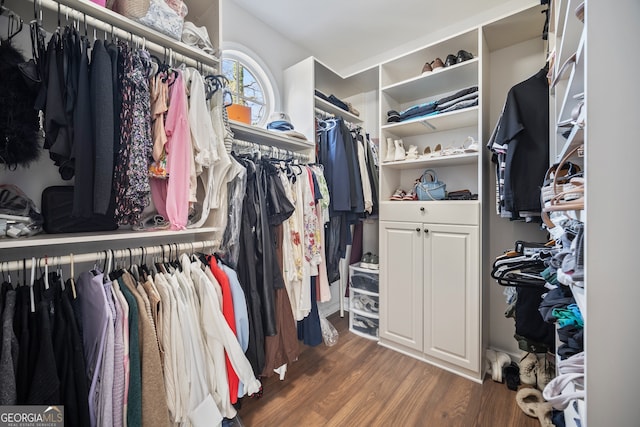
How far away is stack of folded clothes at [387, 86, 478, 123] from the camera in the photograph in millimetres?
1844

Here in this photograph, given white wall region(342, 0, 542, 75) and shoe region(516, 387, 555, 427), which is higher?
white wall region(342, 0, 542, 75)

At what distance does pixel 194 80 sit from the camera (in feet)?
4.17

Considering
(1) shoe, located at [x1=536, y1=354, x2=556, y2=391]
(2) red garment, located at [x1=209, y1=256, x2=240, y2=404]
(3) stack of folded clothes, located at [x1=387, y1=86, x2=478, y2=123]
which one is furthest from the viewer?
(3) stack of folded clothes, located at [x1=387, y1=86, x2=478, y2=123]

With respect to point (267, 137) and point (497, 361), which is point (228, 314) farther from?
point (497, 361)

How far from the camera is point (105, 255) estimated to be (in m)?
1.08

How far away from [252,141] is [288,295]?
3.75 feet

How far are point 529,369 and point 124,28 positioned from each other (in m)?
2.96

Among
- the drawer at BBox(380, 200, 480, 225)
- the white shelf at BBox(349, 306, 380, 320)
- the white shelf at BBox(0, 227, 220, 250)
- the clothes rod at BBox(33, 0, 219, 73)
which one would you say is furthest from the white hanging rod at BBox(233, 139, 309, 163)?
the white shelf at BBox(349, 306, 380, 320)

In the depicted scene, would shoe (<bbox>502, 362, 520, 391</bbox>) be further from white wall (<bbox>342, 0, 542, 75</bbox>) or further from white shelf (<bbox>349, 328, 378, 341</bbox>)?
white wall (<bbox>342, 0, 542, 75</bbox>)

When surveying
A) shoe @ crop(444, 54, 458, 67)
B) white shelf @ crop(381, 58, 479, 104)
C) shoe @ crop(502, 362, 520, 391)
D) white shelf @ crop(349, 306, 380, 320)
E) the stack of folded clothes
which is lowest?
shoe @ crop(502, 362, 520, 391)

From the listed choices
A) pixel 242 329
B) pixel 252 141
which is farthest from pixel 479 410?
pixel 252 141

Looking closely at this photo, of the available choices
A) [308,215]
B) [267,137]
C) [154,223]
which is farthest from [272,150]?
[154,223]

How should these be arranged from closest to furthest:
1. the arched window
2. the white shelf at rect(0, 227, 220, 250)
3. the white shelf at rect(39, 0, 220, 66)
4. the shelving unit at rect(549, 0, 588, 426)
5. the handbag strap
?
1. the shelving unit at rect(549, 0, 588, 426)
2. the white shelf at rect(0, 227, 220, 250)
3. the white shelf at rect(39, 0, 220, 66)
4. the arched window
5. the handbag strap

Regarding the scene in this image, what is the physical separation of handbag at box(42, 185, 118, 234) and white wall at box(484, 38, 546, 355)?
2.51 m
